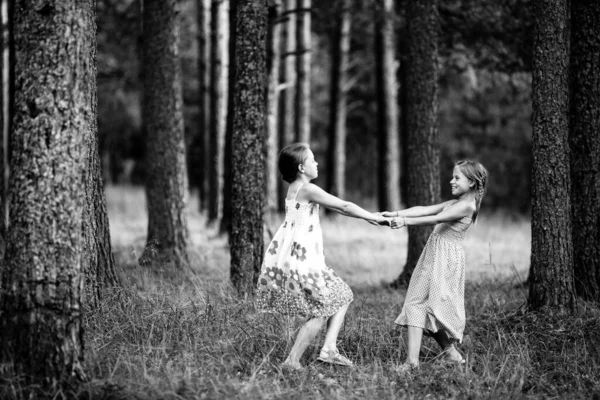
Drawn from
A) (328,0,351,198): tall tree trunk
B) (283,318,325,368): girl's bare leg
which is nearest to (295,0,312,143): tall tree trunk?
(328,0,351,198): tall tree trunk

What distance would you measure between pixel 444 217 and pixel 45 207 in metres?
3.15

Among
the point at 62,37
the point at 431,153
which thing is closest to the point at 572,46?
the point at 431,153

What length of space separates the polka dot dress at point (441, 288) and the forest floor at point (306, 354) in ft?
1.03

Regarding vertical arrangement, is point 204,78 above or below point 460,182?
above

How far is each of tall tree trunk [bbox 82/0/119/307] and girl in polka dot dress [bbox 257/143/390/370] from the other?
1662mm

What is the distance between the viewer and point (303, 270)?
17.3 ft

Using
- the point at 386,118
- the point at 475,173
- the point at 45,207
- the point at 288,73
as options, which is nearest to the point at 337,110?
the point at 386,118

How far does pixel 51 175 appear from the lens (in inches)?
172

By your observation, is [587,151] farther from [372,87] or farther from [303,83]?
[372,87]

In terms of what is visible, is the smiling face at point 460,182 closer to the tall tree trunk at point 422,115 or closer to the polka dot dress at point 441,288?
the polka dot dress at point 441,288

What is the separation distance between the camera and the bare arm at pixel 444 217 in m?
5.55

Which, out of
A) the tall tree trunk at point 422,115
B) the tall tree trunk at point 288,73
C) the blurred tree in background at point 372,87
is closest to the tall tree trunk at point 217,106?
the tall tree trunk at point 288,73

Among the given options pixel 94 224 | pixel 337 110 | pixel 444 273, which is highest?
pixel 337 110

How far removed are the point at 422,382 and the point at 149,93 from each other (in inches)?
261
